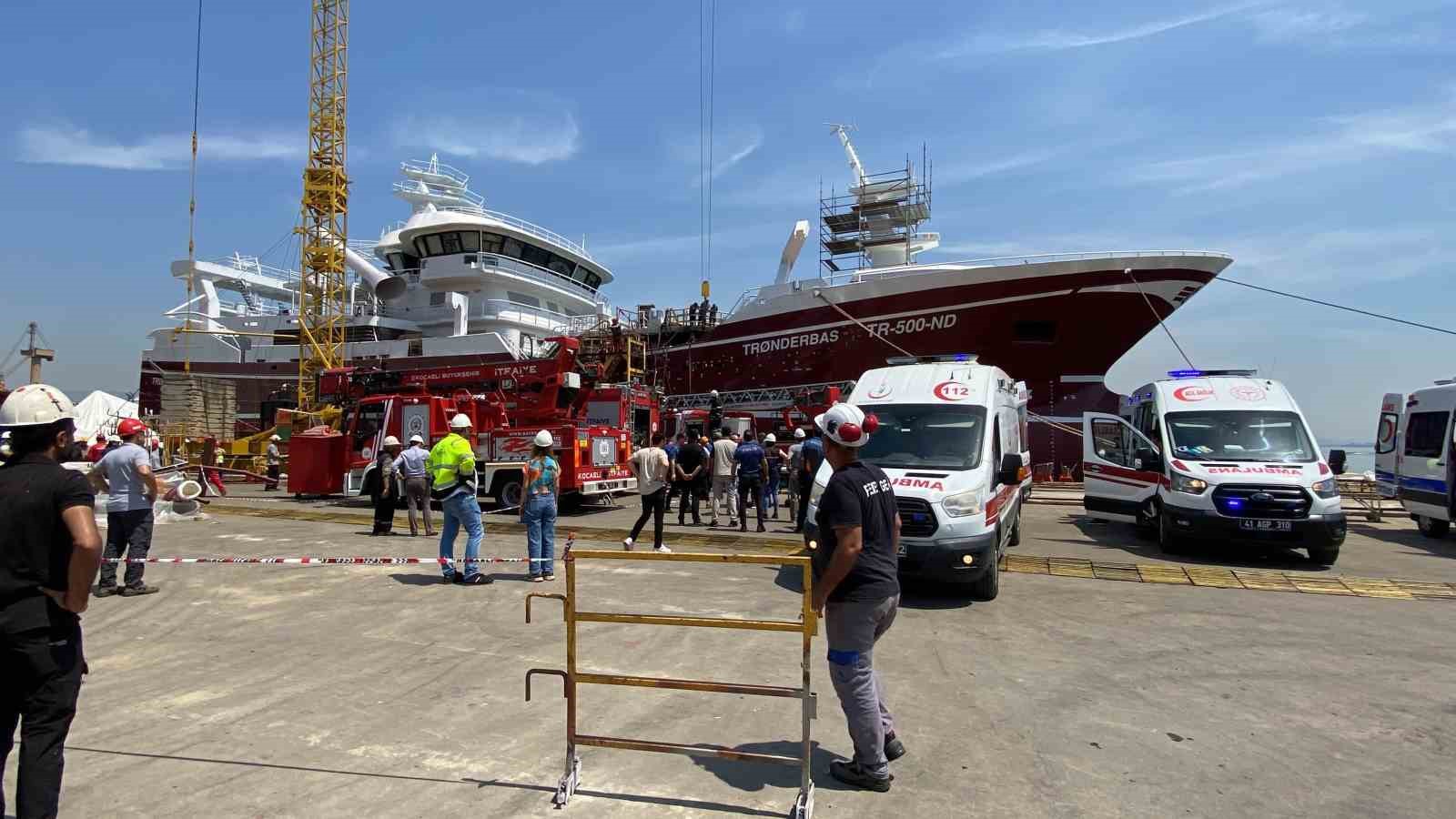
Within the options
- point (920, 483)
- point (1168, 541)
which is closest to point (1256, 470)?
point (1168, 541)

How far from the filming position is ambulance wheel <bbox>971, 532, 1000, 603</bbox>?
24.0ft

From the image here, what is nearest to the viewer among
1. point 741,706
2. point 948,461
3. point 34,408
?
point 34,408

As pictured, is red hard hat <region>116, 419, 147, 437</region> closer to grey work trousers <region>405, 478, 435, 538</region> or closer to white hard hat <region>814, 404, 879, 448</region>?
grey work trousers <region>405, 478, 435, 538</region>

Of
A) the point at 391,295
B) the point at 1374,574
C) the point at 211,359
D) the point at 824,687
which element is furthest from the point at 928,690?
the point at 211,359

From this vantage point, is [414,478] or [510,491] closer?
[414,478]

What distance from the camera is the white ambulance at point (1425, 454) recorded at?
472 inches

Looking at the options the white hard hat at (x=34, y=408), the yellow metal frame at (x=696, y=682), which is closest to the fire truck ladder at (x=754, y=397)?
the yellow metal frame at (x=696, y=682)

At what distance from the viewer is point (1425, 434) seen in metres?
12.7

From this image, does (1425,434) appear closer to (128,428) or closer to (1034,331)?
(1034,331)

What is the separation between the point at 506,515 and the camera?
50.0 feet

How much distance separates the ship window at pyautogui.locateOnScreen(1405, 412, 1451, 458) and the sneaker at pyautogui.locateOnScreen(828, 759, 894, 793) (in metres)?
14.0

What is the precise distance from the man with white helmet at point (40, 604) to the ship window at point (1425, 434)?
16780mm

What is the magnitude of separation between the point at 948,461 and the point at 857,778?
5.01 meters

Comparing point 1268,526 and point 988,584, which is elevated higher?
point 1268,526
